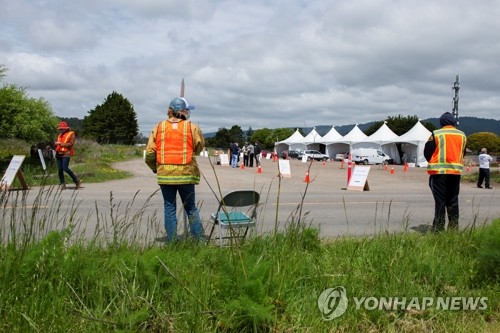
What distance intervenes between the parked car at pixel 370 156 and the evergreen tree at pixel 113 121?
2464 inches

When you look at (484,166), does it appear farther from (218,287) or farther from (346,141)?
(346,141)

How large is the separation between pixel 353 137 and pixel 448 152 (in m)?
50.6

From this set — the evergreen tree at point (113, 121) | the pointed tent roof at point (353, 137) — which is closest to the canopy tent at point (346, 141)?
the pointed tent roof at point (353, 137)

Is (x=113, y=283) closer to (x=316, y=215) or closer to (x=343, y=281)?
(x=343, y=281)

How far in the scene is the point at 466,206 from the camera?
38.8ft

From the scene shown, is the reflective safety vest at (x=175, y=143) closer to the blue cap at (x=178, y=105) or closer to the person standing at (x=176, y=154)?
the person standing at (x=176, y=154)

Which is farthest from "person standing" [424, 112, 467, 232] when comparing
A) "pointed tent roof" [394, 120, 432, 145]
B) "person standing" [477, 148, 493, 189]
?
"pointed tent roof" [394, 120, 432, 145]

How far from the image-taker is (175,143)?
18.4ft

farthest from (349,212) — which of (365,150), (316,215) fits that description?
(365,150)

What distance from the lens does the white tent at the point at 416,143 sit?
4756cm

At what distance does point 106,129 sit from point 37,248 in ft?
346

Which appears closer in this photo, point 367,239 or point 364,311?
point 364,311

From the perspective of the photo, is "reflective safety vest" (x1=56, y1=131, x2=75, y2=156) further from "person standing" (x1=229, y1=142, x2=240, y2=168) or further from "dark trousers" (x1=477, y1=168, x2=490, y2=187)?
"person standing" (x1=229, y1=142, x2=240, y2=168)

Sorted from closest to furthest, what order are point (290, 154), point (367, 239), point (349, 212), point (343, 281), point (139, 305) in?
point (139, 305)
point (343, 281)
point (367, 239)
point (349, 212)
point (290, 154)
